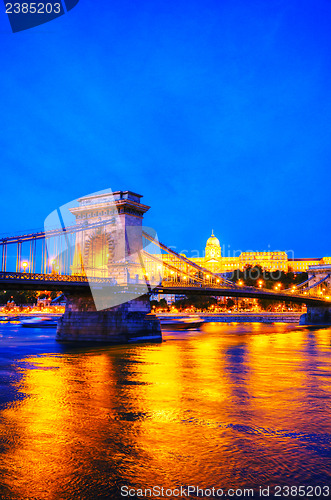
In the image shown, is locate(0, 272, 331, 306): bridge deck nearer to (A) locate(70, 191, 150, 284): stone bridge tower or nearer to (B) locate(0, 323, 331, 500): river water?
(A) locate(70, 191, 150, 284): stone bridge tower

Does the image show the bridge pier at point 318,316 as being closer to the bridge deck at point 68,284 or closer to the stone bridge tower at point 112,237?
the bridge deck at point 68,284

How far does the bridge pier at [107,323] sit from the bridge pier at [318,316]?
123ft

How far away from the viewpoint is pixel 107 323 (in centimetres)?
3481

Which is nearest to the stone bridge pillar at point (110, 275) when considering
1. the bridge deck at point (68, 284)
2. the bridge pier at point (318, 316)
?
the bridge deck at point (68, 284)

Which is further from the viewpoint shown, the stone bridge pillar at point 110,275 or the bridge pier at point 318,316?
the bridge pier at point 318,316

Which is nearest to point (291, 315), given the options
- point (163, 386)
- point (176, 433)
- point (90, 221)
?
point (90, 221)

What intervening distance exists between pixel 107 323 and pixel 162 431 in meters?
25.1

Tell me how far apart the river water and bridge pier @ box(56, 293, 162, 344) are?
45.6 feet

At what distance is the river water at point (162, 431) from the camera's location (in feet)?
23.3

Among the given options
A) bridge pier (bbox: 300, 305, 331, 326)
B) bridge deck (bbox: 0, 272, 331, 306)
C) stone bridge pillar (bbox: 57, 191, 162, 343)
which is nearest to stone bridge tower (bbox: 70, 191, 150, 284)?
stone bridge pillar (bbox: 57, 191, 162, 343)

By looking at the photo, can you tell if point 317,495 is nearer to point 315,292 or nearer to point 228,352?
point 228,352

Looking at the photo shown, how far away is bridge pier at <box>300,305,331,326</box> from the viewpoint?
221 feet

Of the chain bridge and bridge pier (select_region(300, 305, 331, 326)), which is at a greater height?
the chain bridge

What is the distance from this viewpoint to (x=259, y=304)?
10625cm
